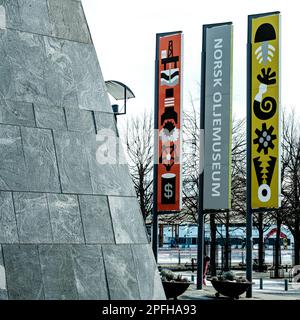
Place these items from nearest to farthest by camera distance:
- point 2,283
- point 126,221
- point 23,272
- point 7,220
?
point 2,283 < point 23,272 < point 7,220 < point 126,221

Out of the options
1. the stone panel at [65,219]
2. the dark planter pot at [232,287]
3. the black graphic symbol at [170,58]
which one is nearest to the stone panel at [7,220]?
the stone panel at [65,219]

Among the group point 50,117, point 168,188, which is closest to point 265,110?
point 168,188

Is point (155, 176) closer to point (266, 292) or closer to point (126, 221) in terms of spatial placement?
point (266, 292)

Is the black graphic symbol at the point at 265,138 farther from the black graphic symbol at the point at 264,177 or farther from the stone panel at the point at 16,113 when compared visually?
the stone panel at the point at 16,113

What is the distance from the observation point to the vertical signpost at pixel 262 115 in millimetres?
21141

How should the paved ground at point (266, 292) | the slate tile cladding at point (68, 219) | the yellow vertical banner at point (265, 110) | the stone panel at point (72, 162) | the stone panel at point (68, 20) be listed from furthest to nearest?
the yellow vertical banner at point (265, 110) < the paved ground at point (266, 292) < the stone panel at point (68, 20) < the stone panel at point (72, 162) < the slate tile cladding at point (68, 219)

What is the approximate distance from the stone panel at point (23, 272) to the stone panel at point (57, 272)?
0.29 feet

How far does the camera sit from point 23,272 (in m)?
7.64

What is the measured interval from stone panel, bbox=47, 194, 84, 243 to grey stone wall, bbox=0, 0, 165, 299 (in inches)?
0.6

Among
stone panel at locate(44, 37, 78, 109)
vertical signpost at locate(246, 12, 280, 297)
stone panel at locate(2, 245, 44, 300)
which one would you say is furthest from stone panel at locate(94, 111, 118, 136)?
vertical signpost at locate(246, 12, 280, 297)

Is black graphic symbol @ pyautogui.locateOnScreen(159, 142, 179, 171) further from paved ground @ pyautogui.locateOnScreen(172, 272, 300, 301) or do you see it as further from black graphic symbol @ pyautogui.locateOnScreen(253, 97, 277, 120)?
paved ground @ pyautogui.locateOnScreen(172, 272, 300, 301)

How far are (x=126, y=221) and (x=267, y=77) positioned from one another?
1395 cm

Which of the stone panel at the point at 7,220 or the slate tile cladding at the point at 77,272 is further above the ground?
the stone panel at the point at 7,220
